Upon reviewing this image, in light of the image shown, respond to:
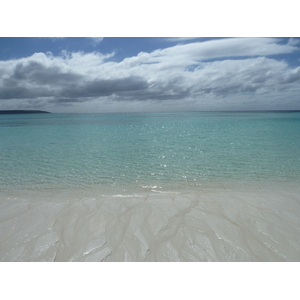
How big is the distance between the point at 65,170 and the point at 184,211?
8.05 m

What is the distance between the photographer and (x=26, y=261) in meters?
4.61

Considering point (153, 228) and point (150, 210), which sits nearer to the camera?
point (153, 228)

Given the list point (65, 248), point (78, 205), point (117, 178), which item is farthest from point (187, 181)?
point (65, 248)

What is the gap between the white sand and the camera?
4664 millimetres

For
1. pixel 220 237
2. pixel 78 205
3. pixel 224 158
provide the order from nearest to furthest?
pixel 220 237 → pixel 78 205 → pixel 224 158

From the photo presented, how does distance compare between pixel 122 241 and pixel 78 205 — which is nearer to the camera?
pixel 122 241

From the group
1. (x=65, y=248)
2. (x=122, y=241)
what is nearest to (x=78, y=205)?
(x=65, y=248)

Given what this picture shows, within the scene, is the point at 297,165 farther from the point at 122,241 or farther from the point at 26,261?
the point at 26,261

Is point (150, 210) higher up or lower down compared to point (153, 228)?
lower down

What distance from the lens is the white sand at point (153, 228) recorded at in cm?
466

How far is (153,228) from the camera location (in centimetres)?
551

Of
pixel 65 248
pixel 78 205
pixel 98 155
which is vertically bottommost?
pixel 98 155

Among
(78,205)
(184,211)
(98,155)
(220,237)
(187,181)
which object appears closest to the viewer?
(220,237)

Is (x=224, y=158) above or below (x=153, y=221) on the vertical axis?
below
